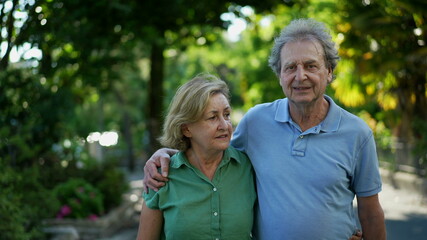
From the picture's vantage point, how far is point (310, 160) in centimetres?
300

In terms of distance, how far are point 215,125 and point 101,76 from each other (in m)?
7.03

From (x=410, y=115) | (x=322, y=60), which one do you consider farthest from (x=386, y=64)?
(x=322, y=60)

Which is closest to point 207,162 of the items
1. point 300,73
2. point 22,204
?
point 300,73

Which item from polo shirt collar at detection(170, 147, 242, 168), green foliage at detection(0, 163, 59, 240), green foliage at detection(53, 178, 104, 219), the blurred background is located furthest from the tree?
polo shirt collar at detection(170, 147, 242, 168)

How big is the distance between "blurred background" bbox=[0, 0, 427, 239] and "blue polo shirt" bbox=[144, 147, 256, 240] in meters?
0.66

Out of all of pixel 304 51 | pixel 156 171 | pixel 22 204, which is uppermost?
pixel 304 51

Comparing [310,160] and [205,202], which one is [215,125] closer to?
[205,202]

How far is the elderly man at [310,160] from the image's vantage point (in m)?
2.99

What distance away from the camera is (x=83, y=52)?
868 centimetres

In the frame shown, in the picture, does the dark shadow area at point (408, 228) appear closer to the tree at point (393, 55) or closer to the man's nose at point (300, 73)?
the tree at point (393, 55)

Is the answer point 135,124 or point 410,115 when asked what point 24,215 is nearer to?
point 410,115

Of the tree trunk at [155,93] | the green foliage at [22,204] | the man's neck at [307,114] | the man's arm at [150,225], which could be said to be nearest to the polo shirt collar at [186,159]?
the man's arm at [150,225]

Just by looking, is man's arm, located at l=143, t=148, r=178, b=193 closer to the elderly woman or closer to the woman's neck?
the elderly woman

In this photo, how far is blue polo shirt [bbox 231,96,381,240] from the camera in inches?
117
